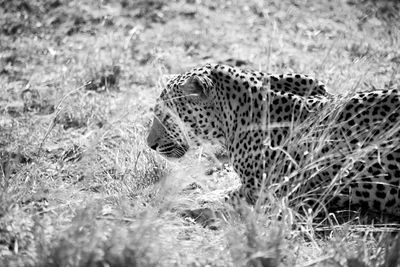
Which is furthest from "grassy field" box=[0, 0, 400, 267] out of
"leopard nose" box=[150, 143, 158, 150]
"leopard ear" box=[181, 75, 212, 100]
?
"leopard ear" box=[181, 75, 212, 100]

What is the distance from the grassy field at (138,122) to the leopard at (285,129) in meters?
0.23

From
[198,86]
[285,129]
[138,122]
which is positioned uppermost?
[198,86]

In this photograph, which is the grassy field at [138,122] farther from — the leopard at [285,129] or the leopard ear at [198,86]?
the leopard ear at [198,86]

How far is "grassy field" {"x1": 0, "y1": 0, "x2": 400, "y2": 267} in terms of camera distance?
3.79m

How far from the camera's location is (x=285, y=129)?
5211 millimetres

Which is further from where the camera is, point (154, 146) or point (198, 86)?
point (154, 146)

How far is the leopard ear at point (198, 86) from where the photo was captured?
5.26 metres

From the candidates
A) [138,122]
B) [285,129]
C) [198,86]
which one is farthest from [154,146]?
[285,129]

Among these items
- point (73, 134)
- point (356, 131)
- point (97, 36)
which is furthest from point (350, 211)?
point (97, 36)

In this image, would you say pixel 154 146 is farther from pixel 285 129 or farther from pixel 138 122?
pixel 285 129

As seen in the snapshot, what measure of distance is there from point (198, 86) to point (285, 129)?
0.77m

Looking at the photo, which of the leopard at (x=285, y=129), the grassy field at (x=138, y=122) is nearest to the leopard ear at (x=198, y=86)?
the leopard at (x=285, y=129)

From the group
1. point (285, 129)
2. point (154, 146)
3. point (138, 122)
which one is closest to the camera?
point (285, 129)

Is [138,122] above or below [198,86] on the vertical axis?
below
